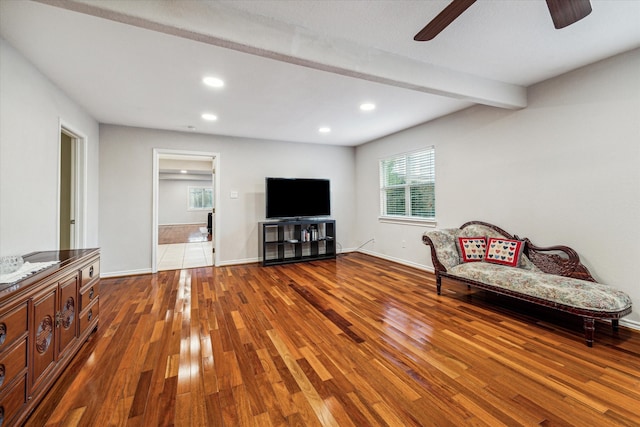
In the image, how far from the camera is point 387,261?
5090 millimetres

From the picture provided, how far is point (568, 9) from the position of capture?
141 cm

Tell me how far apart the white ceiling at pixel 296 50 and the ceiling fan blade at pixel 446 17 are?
0.28 meters

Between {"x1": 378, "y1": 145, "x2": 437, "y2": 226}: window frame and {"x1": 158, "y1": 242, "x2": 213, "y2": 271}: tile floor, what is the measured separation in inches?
141

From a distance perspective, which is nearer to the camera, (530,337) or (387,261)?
(530,337)

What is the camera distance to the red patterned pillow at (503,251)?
9.68ft

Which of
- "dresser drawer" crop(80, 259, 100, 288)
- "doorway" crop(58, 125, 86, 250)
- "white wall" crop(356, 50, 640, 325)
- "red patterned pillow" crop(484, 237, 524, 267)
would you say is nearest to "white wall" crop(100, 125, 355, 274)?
"doorway" crop(58, 125, 86, 250)

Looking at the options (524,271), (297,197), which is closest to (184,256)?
(297,197)

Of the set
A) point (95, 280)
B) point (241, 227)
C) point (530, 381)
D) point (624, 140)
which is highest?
point (624, 140)

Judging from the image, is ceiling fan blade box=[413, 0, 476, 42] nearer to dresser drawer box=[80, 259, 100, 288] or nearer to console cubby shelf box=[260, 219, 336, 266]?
dresser drawer box=[80, 259, 100, 288]

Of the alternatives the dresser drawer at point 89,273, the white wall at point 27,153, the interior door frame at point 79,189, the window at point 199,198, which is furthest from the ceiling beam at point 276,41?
the window at point 199,198

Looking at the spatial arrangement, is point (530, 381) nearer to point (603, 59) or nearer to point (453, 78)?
point (453, 78)

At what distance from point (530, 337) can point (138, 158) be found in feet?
18.1

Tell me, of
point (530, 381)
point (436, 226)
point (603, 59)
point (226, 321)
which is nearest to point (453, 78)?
point (603, 59)

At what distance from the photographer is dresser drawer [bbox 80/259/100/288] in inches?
85.1
